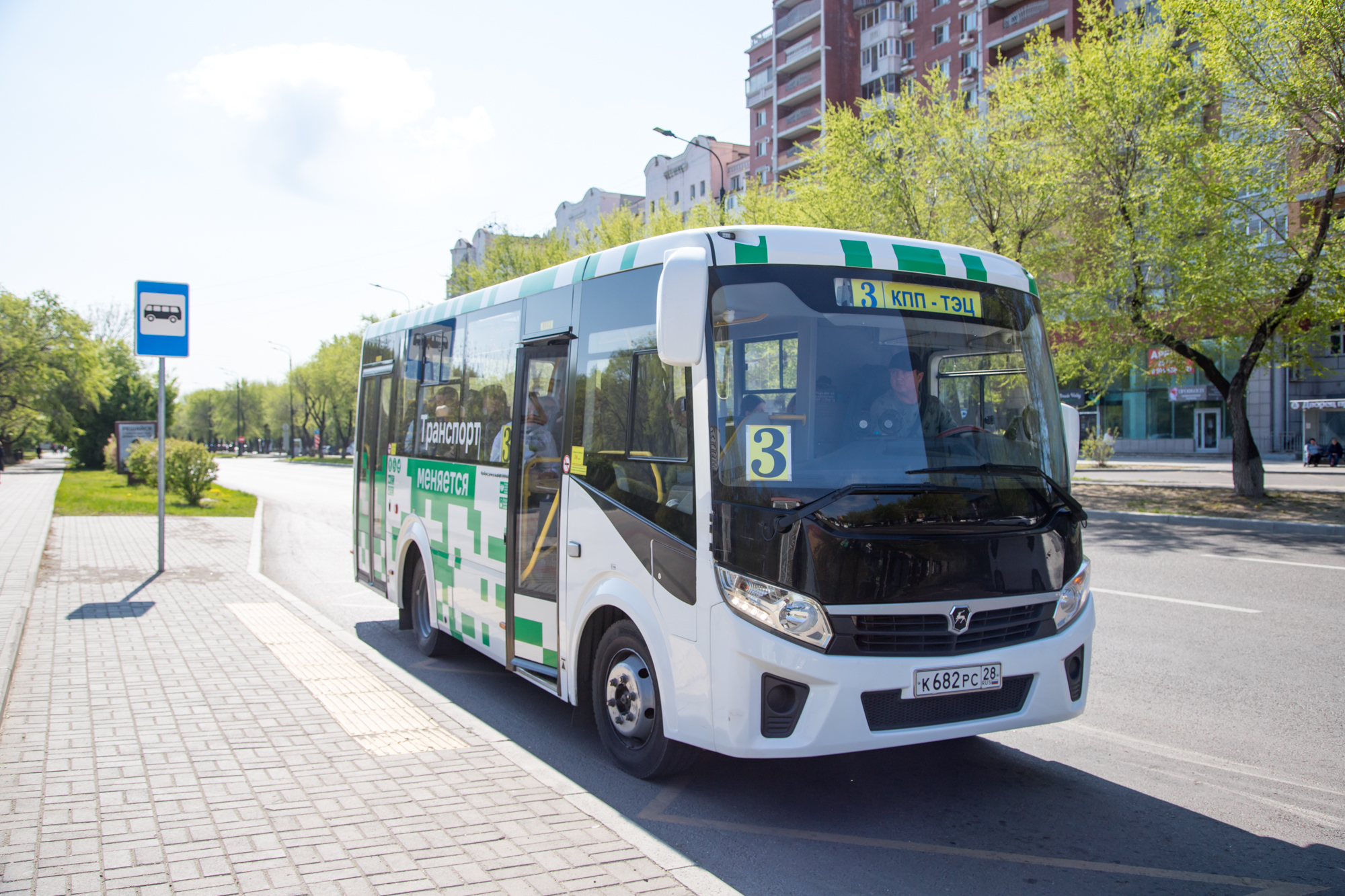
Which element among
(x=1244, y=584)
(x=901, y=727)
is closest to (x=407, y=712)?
(x=901, y=727)

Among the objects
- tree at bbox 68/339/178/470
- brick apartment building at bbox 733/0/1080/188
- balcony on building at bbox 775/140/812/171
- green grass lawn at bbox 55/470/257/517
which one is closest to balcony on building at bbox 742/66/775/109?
brick apartment building at bbox 733/0/1080/188

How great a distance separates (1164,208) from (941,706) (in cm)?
1799

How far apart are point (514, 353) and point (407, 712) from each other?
2.37 m

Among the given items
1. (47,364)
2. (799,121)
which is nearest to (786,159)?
(799,121)

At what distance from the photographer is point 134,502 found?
73.9 ft

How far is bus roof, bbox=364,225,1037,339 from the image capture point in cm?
425

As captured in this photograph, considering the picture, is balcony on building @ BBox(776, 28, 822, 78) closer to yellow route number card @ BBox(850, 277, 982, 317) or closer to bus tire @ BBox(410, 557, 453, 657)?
bus tire @ BBox(410, 557, 453, 657)

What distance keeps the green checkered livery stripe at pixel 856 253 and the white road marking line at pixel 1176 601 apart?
649 cm

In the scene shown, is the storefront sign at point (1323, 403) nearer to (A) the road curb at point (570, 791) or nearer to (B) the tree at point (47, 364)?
(A) the road curb at point (570, 791)

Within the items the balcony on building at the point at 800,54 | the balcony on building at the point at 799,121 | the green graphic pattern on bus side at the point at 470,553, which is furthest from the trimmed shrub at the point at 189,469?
the balcony on building at the point at 800,54

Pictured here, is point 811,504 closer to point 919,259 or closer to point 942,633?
point 942,633

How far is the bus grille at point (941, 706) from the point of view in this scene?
3924mm

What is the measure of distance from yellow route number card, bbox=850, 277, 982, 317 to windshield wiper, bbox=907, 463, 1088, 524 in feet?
2.55

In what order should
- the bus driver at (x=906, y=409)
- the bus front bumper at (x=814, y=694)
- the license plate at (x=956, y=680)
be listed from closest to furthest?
the bus front bumper at (x=814, y=694), the license plate at (x=956, y=680), the bus driver at (x=906, y=409)
